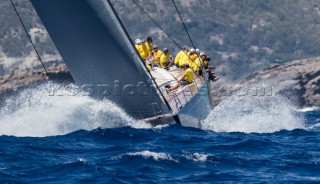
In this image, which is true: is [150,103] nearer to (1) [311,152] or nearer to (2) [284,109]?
(1) [311,152]

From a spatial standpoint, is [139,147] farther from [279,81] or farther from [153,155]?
[279,81]

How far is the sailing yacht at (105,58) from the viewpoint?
18.3 meters

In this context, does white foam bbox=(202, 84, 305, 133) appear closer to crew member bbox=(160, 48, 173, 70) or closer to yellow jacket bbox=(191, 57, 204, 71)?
yellow jacket bbox=(191, 57, 204, 71)

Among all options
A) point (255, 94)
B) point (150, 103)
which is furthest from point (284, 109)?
point (255, 94)

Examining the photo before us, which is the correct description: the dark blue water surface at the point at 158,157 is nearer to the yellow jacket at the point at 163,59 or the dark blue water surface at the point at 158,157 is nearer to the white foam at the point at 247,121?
the white foam at the point at 247,121

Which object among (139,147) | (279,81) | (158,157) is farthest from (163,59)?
(279,81)

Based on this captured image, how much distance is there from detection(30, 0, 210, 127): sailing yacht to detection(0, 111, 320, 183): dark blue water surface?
23.0 inches

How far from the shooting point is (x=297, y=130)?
20812mm

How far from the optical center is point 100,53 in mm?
18734

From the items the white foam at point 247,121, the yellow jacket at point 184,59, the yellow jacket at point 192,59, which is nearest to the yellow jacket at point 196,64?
the yellow jacket at point 192,59

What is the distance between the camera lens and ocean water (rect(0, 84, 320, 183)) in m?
13.9

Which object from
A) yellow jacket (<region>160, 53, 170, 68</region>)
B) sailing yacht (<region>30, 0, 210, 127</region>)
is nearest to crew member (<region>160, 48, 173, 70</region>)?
yellow jacket (<region>160, 53, 170, 68</region>)

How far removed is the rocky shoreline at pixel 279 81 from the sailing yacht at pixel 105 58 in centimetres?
2103

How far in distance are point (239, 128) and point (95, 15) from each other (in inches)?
175
